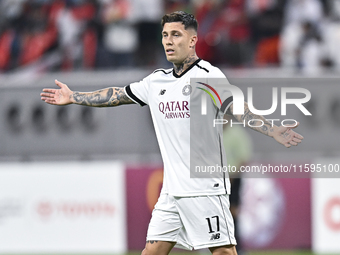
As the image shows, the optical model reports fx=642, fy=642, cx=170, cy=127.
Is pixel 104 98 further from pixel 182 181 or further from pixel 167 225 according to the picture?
pixel 167 225

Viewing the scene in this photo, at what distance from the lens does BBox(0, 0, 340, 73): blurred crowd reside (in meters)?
10.1

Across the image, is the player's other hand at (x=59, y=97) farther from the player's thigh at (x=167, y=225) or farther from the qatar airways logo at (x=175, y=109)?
the player's thigh at (x=167, y=225)

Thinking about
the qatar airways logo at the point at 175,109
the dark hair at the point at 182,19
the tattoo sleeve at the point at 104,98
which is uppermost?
the dark hair at the point at 182,19

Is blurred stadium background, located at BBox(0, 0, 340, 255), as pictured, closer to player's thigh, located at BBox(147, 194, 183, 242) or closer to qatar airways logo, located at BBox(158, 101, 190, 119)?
player's thigh, located at BBox(147, 194, 183, 242)

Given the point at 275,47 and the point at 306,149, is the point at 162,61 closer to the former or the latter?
the point at 275,47

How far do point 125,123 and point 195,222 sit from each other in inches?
199

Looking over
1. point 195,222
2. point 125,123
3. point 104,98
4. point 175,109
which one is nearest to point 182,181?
point 195,222

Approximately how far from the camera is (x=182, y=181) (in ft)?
16.0

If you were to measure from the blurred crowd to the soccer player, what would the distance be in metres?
5.09

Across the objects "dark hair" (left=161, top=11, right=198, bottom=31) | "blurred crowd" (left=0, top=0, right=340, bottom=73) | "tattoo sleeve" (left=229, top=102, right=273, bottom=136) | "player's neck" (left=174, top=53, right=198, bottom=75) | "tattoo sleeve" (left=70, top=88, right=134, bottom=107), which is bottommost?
"tattoo sleeve" (left=229, top=102, right=273, bottom=136)

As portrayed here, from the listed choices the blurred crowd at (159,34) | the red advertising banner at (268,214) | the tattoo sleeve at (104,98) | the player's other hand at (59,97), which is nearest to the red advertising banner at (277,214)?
the red advertising banner at (268,214)

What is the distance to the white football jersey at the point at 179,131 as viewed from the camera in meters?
4.86

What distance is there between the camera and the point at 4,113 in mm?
10062

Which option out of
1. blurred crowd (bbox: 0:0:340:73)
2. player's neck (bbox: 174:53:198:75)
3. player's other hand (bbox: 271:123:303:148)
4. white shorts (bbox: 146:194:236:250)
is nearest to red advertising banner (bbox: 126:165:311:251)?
blurred crowd (bbox: 0:0:340:73)
